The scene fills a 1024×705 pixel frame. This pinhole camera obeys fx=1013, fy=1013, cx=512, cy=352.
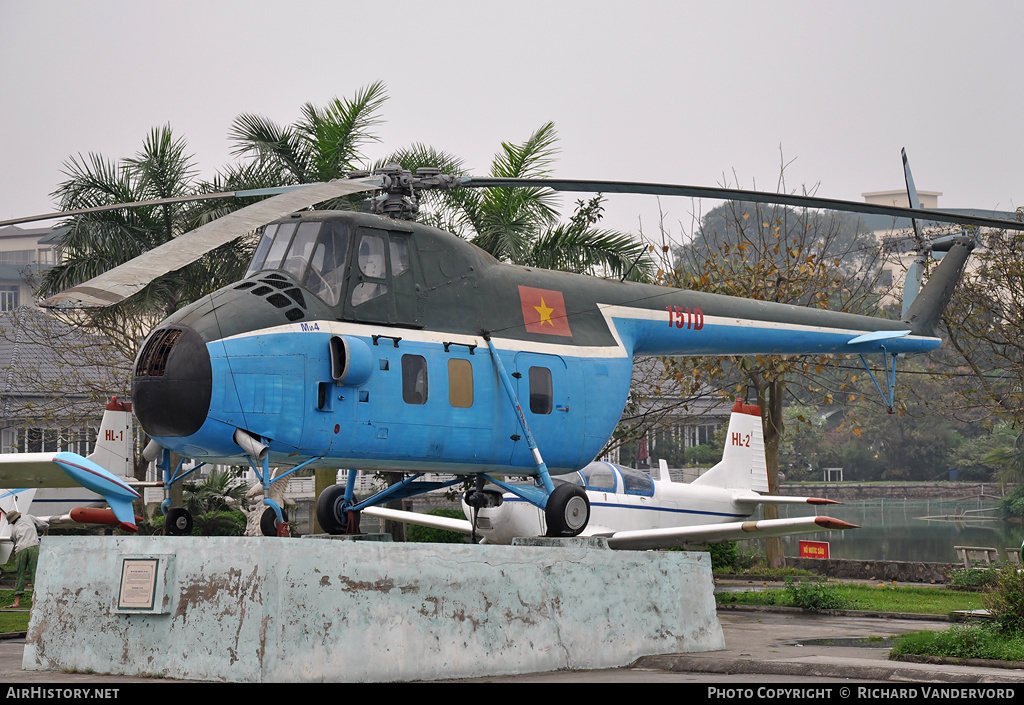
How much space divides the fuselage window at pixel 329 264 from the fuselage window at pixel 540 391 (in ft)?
8.43

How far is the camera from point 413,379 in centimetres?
1085

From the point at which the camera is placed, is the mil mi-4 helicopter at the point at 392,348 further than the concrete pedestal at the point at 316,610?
Yes

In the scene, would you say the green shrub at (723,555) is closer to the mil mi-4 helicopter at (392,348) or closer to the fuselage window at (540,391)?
the mil mi-4 helicopter at (392,348)

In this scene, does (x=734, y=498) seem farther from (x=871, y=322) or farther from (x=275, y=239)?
(x=275, y=239)

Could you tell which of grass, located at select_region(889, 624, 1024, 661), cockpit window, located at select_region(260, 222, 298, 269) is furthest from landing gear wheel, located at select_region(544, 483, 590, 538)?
cockpit window, located at select_region(260, 222, 298, 269)

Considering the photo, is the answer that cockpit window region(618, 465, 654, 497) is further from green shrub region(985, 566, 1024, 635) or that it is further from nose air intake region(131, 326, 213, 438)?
nose air intake region(131, 326, 213, 438)

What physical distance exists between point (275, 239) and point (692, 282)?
15.7 meters

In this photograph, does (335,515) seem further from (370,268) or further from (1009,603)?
(1009,603)

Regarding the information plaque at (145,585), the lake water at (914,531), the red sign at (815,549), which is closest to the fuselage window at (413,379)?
the information plaque at (145,585)

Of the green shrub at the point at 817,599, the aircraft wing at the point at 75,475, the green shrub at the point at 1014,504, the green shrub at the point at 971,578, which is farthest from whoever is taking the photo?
the green shrub at the point at 1014,504

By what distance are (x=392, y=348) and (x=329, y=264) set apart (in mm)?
1104

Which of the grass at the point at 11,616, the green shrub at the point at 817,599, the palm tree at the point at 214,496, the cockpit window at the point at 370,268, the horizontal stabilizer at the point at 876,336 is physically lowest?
the green shrub at the point at 817,599

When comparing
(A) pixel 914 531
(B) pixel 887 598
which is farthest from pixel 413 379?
(A) pixel 914 531

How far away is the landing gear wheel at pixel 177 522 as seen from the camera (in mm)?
10578
